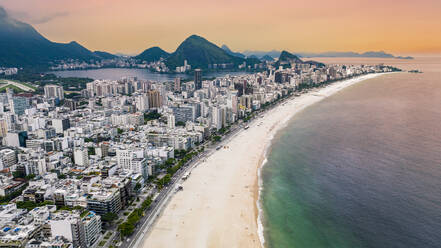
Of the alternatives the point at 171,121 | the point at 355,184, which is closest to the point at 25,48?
the point at 171,121

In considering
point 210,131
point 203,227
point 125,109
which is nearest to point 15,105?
point 125,109

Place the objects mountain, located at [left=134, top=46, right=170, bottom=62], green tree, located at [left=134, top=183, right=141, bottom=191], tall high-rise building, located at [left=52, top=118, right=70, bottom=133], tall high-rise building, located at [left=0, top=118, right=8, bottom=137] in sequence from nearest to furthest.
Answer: green tree, located at [left=134, top=183, right=141, bottom=191] → tall high-rise building, located at [left=0, top=118, right=8, bottom=137] → tall high-rise building, located at [left=52, top=118, right=70, bottom=133] → mountain, located at [left=134, top=46, right=170, bottom=62]

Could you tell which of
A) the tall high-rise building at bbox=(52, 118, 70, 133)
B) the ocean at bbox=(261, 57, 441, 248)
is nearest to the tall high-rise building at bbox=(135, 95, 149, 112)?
the tall high-rise building at bbox=(52, 118, 70, 133)

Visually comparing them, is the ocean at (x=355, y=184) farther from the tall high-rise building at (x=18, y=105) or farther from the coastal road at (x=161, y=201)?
the tall high-rise building at (x=18, y=105)

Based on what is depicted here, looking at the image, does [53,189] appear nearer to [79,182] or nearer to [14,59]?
[79,182]

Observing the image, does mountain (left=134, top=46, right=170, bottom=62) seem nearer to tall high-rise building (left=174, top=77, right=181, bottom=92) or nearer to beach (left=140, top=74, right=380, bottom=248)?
tall high-rise building (left=174, top=77, right=181, bottom=92)

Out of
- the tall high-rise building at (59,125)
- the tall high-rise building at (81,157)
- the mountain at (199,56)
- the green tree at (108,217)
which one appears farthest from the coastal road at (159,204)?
the mountain at (199,56)
